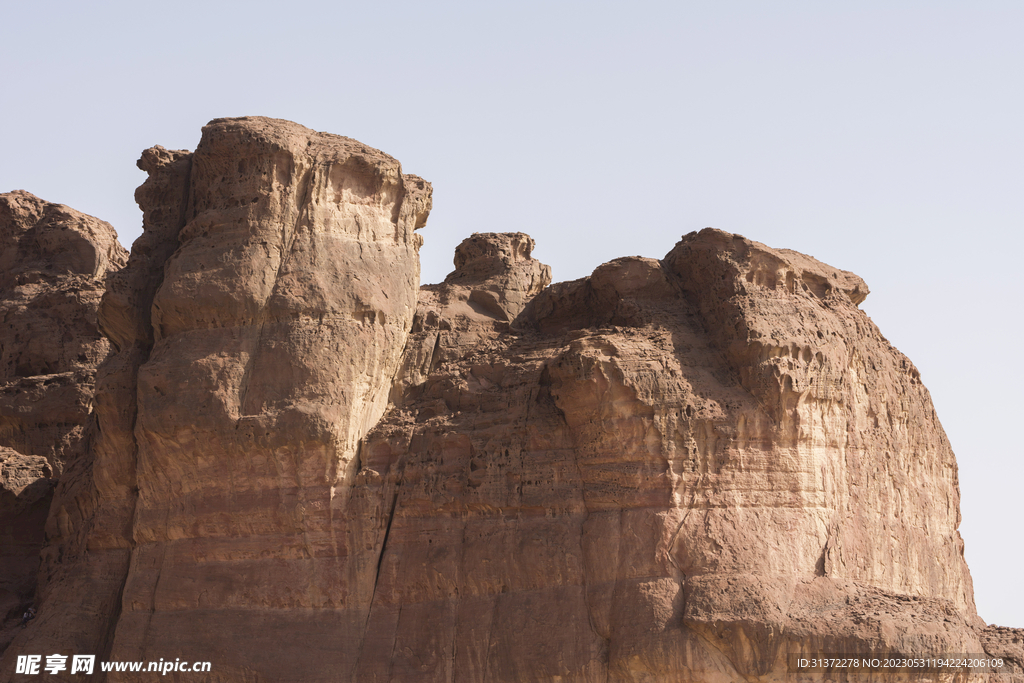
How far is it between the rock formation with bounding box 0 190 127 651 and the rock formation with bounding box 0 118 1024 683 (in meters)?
2.71

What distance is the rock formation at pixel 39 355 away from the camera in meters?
20.9

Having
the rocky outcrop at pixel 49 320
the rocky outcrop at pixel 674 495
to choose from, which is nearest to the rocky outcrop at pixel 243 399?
the rocky outcrop at pixel 674 495

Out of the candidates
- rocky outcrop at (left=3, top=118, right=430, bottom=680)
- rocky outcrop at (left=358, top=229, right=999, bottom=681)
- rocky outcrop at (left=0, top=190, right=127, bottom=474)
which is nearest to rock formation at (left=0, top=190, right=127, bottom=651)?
rocky outcrop at (left=0, top=190, right=127, bottom=474)

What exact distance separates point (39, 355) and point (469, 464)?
11933 millimetres

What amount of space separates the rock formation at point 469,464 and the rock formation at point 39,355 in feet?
8.89

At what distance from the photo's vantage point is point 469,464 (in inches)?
631

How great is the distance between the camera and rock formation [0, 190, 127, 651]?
20938 millimetres

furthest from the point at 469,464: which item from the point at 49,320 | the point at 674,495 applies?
the point at 49,320

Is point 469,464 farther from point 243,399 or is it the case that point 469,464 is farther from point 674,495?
point 243,399

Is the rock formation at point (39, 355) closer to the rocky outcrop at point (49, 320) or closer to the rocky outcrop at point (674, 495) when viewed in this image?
the rocky outcrop at point (49, 320)

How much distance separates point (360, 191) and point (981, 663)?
10194 mm

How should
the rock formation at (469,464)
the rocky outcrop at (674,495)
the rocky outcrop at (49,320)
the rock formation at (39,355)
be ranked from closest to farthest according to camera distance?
1. the rocky outcrop at (674,495)
2. the rock formation at (469,464)
3. the rock formation at (39,355)
4. the rocky outcrop at (49,320)

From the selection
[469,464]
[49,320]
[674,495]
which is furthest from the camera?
[49,320]

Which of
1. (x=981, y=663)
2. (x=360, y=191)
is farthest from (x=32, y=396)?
(x=981, y=663)
